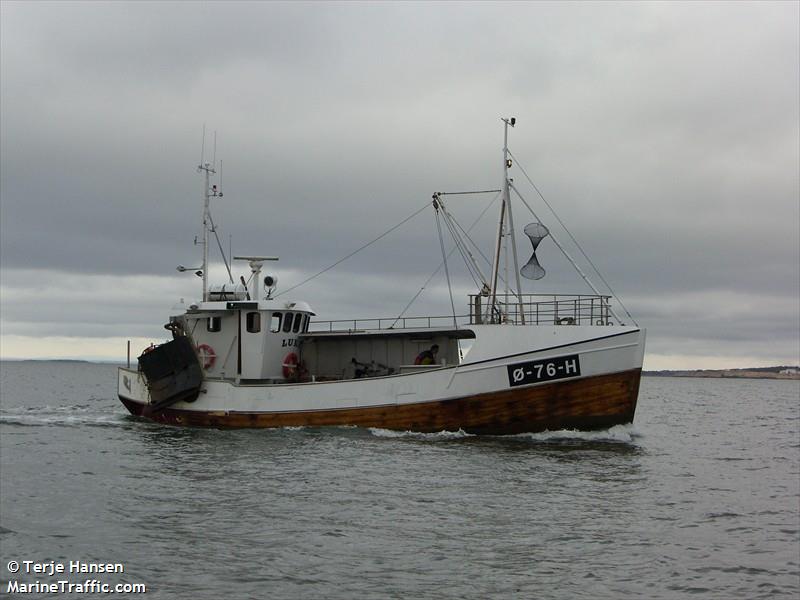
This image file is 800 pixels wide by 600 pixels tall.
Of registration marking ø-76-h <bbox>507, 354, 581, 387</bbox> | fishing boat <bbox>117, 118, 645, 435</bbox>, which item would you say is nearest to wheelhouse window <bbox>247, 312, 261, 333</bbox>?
fishing boat <bbox>117, 118, 645, 435</bbox>

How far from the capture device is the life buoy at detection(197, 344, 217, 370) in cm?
3108

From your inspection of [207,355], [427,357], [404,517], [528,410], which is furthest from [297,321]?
[404,517]

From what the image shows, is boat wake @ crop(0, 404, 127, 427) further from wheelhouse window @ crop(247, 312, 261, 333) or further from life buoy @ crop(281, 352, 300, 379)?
life buoy @ crop(281, 352, 300, 379)

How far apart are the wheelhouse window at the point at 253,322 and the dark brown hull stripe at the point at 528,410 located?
19.0ft

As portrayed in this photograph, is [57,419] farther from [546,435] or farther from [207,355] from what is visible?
[546,435]

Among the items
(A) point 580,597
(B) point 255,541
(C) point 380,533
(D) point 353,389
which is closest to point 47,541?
(B) point 255,541

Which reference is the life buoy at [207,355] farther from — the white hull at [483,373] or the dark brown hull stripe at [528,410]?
the dark brown hull stripe at [528,410]

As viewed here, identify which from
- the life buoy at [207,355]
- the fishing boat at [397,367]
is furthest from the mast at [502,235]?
the life buoy at [207,355]

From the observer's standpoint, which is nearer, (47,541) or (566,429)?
(47,541)

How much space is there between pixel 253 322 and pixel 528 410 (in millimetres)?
10914

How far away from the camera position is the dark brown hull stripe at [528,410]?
2544 centimetres

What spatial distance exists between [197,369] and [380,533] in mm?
17413

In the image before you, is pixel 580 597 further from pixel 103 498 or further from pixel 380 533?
pixel 103 498

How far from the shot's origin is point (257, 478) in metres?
19.0
